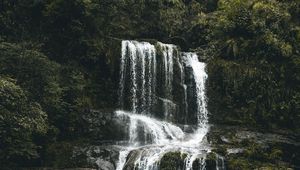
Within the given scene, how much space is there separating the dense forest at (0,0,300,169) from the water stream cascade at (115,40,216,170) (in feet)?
1.94

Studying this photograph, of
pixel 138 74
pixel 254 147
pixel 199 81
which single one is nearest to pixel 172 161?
pixel 254 147

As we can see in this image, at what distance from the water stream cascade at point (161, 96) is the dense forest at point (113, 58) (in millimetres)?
591

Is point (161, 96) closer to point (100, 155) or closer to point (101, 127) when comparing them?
point (101, 127)

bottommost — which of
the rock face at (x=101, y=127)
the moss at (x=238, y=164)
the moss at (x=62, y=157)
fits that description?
the moss at (x=238, y=164)

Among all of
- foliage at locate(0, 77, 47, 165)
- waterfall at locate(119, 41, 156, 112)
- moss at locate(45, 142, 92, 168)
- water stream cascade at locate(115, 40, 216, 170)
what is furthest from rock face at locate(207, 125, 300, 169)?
foliage at locate(0, 77, 47, 165)

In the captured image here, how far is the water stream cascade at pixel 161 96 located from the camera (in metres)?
24.7

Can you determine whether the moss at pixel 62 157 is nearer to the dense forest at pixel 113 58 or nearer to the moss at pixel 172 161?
the dense forest at pixel 113 58

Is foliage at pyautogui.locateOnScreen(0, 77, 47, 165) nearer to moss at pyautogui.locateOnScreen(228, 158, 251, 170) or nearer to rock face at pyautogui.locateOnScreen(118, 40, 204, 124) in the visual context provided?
rock face at pyautogui.locateOnScreen(118, 40, 204, 124)

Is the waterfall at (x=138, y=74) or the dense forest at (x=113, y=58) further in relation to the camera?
the waterfall at (x=138, y=74)

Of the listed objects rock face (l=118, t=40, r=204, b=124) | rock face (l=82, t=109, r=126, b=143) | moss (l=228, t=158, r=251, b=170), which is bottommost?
moss (l=228, t=158, r=251, b=170)

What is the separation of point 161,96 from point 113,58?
296 centimetres

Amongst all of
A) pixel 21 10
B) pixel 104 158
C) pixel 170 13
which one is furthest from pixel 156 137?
pixel 170 13

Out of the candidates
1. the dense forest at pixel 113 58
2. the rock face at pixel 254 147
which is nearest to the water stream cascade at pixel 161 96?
the dense forest at pixel 113 58

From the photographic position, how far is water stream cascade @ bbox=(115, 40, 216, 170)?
24688mm
